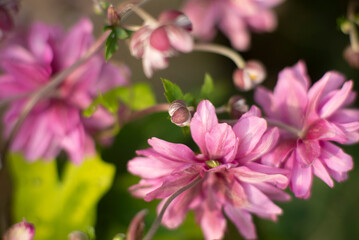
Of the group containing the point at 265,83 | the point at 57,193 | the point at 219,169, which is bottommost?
the point at 265,83

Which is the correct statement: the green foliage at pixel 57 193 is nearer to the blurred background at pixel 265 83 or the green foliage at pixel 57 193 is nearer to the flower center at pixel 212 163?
the blurred background at pixel 265 83

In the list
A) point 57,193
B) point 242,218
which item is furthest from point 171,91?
point 57,193

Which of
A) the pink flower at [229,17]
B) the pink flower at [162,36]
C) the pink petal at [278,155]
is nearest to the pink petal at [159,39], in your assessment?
the pink flower at [162,36]

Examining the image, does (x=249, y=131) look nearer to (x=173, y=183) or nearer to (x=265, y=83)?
(x=173, y=183)

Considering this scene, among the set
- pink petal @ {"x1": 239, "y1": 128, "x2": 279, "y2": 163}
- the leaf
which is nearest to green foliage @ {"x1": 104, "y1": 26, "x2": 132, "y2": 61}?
the leaf

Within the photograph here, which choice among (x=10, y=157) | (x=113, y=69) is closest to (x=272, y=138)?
(x=113, y=69)

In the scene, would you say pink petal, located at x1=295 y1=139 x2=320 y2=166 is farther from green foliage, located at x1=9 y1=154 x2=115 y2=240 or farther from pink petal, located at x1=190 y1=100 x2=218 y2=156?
green foliage, located at x1=9 y1=154 x2=115 y2=240
